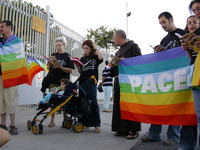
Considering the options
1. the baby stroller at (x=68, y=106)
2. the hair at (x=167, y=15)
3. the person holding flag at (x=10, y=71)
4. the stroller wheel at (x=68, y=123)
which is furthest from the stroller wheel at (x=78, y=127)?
the hair at (x=167, y=15)

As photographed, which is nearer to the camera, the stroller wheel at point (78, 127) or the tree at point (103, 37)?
the stroller wheel at point (78, 127)

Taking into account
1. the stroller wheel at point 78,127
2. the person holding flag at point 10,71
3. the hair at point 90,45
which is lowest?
the stroller wheel at point 78,127

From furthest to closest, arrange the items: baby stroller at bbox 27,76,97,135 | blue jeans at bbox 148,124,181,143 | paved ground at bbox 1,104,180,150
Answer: baby stroller at bbox 27,76,97,135 → blue jeans at bbox 148,124,181,143 → paved ground at bbox 1,104,180,150

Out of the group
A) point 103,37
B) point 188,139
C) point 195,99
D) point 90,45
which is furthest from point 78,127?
point 103,37

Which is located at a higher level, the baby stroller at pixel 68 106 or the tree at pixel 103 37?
the tree at pixel 103 37

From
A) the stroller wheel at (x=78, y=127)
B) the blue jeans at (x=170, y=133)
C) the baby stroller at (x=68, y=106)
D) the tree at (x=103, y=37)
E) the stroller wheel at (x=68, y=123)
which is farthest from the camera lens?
the tree at (x=103, y=37)

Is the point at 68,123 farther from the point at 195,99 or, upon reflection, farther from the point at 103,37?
the point at 103,37

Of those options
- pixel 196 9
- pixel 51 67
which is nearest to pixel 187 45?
pixel 196 9

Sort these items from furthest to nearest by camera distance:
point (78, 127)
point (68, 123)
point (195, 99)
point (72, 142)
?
point (68, 123)
point (78, 127)
point (72, 142)
point (195, 99)

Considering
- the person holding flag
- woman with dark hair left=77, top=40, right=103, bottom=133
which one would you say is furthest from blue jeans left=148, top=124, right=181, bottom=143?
the person holding flag

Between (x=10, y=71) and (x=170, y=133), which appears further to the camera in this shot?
(x=10, y=71)

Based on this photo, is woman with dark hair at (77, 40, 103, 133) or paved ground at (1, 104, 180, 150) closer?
paved ground at (1, 104, 180, 150)

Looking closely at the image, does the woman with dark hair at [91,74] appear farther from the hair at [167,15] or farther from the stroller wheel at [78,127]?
the hair at [167,15]

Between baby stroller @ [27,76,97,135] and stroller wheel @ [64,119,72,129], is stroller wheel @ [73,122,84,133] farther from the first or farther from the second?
stroller wheel @ [64,119,72,129]
